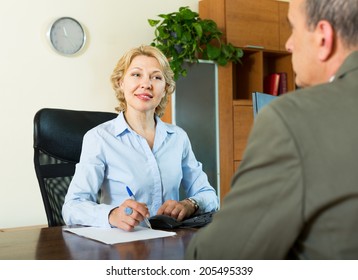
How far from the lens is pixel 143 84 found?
2.07 meters

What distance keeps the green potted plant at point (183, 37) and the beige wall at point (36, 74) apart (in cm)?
39

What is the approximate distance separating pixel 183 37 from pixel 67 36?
100cm

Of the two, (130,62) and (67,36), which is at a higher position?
(67,36)

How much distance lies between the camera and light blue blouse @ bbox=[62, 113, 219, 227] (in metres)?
1.75

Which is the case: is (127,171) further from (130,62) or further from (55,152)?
(130,62)

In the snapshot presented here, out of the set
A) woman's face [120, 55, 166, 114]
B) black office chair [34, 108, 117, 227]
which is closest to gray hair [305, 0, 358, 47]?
woman's face [120, 55, 166, 114]

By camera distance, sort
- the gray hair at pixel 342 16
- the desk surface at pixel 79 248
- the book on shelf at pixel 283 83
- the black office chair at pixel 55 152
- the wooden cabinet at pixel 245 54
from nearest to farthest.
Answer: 1. the gray hair at pixel 342 16
2. the desk surface at pixel 79 248
3. the black office chair at pixel 55 152
4. the wooden cabinet at pixel 245 54
5. the book on shelf at pixel 283 83

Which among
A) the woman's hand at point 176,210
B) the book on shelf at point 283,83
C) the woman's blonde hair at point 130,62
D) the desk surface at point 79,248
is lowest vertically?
the woman's hand at point 176,210

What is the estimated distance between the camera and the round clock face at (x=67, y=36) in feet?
13.0

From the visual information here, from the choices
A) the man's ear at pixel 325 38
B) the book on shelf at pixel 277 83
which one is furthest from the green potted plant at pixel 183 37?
the man's ear at pixel 325 38

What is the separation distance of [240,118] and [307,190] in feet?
13.0

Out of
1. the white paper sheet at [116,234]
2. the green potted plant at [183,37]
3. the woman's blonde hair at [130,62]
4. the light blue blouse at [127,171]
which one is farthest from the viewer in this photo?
the green potted plant at [183,37]

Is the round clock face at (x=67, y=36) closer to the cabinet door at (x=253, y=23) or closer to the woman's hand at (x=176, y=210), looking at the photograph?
the cabinet door at (x=253, y=23)

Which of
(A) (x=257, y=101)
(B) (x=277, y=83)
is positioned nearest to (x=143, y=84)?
(A) (x=257, y=101)
